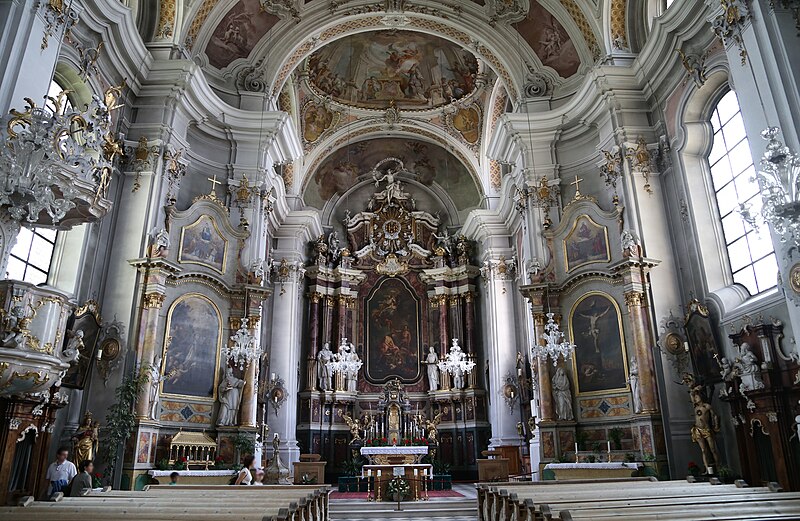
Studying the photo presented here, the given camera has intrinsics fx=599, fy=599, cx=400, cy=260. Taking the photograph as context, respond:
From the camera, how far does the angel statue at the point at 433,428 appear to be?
58.9 feet

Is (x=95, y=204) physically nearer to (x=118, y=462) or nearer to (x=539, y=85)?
(x=118, y=462)

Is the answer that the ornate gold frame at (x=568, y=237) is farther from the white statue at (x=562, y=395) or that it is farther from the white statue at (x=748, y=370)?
the white statue at (x=748, y=370)

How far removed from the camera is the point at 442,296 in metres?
20.4

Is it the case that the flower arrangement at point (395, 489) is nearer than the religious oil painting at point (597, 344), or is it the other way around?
the flower arrangement at point (395, 489)

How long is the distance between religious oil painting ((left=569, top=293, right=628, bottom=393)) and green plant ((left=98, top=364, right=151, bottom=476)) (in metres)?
8.50

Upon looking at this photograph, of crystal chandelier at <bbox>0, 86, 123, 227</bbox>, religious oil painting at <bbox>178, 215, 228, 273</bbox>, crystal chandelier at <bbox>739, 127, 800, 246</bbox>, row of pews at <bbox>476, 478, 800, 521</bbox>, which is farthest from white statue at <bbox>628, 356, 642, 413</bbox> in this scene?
crystal chandelier at <bbox>0, 86, 123, 227</bbox>

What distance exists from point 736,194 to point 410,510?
798 cm

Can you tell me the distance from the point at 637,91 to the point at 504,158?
4.20 metres

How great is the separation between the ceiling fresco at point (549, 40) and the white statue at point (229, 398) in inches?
420

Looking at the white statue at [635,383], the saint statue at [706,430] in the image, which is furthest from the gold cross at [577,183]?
the saint statue at [706,430]

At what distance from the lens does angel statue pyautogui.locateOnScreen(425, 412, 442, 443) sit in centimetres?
1795

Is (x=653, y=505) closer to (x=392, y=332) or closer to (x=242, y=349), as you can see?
(x=242, y=349)

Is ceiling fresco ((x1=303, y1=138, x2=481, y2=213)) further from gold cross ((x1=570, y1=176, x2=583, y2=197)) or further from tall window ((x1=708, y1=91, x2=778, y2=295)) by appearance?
tall window ((x1=708, y1=91, x2=778, y2=295))

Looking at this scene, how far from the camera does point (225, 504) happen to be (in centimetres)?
527
